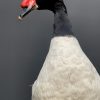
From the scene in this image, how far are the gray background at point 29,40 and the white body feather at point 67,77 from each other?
13.6 inches

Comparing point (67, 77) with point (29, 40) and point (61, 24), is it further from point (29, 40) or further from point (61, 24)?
point (29, 40)

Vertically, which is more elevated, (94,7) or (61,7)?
(61,7)

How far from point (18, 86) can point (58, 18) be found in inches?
18.1

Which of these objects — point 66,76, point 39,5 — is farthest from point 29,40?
point 66,76

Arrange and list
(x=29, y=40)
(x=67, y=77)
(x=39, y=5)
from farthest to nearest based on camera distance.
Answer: (x=29, y=40) < (x=39, y=5) < (x=67, y=77)

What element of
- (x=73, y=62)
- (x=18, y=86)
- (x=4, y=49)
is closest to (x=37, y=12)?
(x=4, y=49)

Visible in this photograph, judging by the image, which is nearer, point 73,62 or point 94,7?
point 73,62

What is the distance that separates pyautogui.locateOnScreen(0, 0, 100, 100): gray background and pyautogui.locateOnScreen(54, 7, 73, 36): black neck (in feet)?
0.95

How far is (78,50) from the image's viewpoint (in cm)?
139

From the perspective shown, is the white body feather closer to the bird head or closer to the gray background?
the bird head

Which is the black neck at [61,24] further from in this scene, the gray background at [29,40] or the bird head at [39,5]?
the gray background at [29,40]

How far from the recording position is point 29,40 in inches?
68.8

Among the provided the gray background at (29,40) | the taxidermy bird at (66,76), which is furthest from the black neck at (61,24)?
the gray background at (29,40)

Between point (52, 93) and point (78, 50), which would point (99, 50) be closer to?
point (78, 50)
